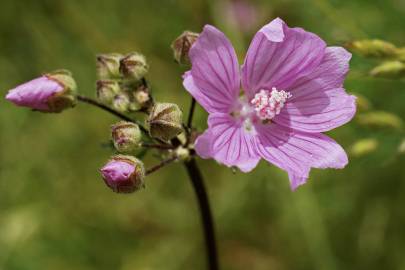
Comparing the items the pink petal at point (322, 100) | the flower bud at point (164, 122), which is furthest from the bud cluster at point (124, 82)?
the pink petal at point (322, 100)

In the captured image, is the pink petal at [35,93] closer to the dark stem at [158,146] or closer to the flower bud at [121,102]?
the flower bud at [121,102]

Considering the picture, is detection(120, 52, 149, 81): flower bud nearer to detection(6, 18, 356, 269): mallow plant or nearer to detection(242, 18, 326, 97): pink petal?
detection(6, 18, 356, 269): mallow plant

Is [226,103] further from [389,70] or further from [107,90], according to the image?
[389,70]

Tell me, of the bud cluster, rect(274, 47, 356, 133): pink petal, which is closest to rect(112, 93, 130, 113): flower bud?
the bud cluster

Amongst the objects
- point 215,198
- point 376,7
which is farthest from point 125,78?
point 376,7

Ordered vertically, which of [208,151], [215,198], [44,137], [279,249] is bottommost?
[279,249]

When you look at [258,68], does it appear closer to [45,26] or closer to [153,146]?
[153,146]
